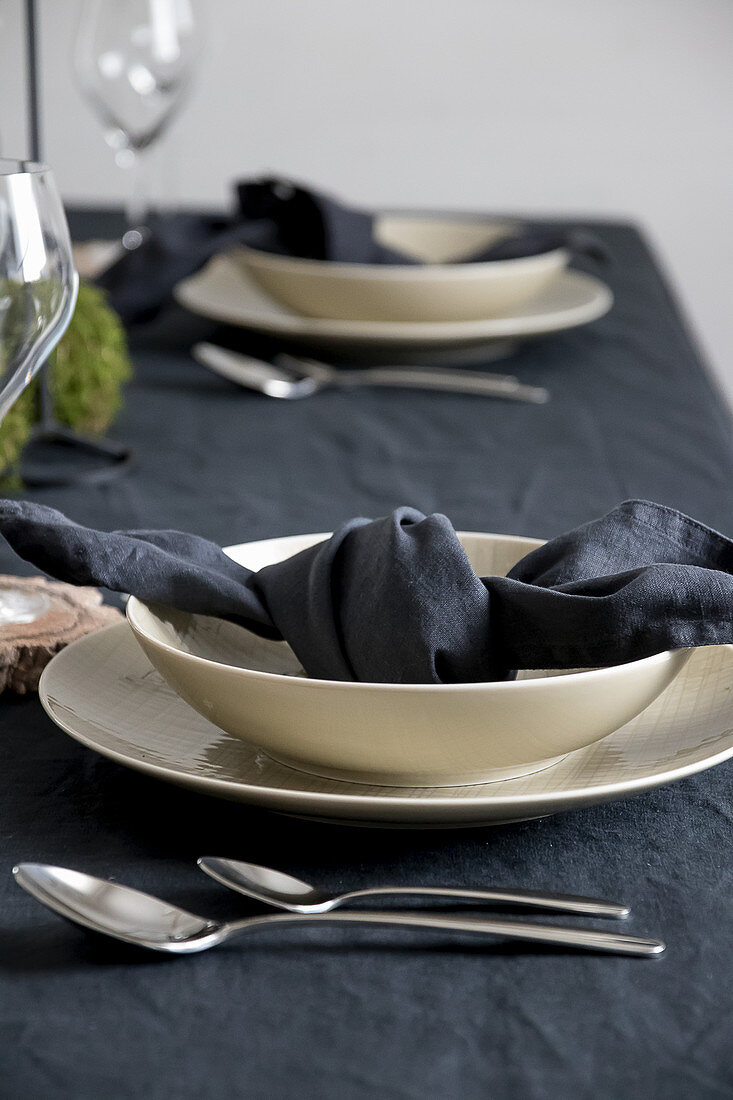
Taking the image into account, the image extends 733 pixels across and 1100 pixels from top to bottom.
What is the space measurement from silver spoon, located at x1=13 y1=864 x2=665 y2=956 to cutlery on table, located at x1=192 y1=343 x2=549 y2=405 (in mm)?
733

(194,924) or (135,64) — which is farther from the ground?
(135,64)

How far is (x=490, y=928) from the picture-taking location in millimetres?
372

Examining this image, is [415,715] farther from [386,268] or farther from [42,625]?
[386,268]

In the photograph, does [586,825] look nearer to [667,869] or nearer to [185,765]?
[667,869]

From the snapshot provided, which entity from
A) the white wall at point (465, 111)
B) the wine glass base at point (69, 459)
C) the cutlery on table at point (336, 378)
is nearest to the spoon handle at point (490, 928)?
the wine glass base at point (69, 459)

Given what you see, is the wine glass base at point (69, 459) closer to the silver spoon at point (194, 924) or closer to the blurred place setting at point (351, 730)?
the blurred place setting at point (351, 730)

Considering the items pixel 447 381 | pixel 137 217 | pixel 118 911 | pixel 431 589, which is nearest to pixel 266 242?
pixel 447 381

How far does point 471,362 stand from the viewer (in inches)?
46.6

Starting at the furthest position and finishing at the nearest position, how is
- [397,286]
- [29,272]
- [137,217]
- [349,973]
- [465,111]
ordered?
1. [465,111]
2. [137,217]
3. [397,286]
4. [29,272]
5. [349,973]

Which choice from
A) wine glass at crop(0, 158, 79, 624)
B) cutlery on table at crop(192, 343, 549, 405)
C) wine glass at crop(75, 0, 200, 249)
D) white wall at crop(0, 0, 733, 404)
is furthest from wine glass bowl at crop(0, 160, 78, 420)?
white wall at crop(0, 0, 733, 404)

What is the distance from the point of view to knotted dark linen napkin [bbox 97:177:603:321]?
3.83 feet

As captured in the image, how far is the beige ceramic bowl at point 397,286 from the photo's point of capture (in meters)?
1.09

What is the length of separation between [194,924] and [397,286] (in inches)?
31.4

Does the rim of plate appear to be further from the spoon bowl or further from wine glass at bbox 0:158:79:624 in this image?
the spoon bowl
